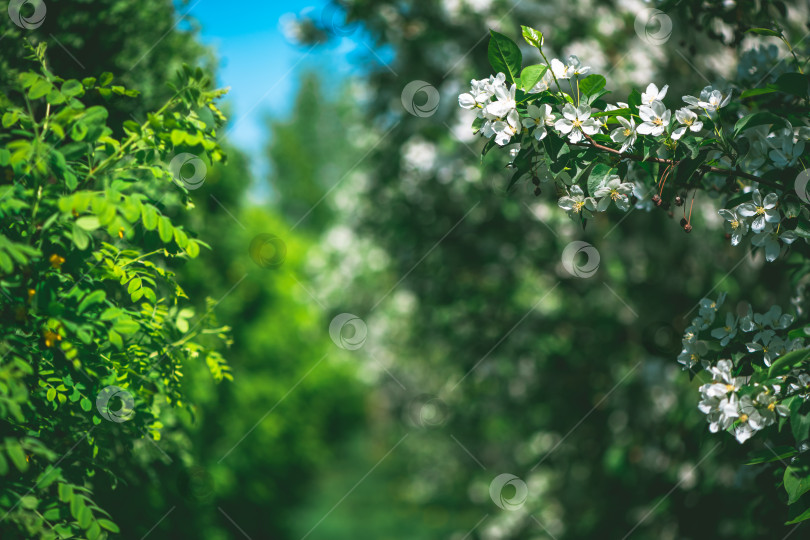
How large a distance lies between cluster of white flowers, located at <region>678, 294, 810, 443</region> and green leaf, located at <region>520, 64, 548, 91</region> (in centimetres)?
89

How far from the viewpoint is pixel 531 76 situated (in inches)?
62.3

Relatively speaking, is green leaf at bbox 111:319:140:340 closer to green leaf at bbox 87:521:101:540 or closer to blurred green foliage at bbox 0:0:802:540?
blurred green foliage at bbox 0:0:802:540

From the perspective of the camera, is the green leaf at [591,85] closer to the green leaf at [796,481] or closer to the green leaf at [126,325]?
the green leaf at [796,481]

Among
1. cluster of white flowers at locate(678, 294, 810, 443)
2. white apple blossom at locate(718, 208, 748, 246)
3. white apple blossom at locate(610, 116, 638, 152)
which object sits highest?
white apple blossom at locate(718, 208, 748, 246)

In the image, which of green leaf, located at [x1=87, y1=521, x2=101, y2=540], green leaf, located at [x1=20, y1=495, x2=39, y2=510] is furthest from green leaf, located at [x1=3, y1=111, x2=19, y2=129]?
green leaf, located at [x1=87, y1=521, x2=101, y2=540]

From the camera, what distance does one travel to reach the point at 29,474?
165cm

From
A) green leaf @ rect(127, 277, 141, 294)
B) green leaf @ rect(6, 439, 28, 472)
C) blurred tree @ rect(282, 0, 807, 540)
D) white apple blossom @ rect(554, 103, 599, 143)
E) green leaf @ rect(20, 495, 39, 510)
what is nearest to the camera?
green leaf @ rect(6, 439, 28, 472)

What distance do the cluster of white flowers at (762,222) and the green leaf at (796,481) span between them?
571mm

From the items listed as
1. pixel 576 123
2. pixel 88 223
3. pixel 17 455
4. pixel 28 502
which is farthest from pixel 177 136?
pixel 576 123

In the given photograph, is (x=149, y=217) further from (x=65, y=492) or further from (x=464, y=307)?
(x=464, y=307)

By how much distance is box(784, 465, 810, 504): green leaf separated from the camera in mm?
1487

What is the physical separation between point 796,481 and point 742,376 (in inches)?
11.7

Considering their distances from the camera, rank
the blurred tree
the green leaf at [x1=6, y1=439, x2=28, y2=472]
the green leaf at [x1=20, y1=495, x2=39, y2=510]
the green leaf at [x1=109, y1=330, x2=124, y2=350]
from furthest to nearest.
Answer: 1. the blurred tree
2. the green leaf at [x1=109, y1=330, x2=124, y2=350]
3. the green leaf at [x1=20, y1=495, x2=39, y2=510]
4. the green leaf at [x1=6, y1=439, x2=28, y2=472]

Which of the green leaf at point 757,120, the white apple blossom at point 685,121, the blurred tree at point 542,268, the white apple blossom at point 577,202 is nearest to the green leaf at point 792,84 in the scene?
the green leaf at point 757,120
